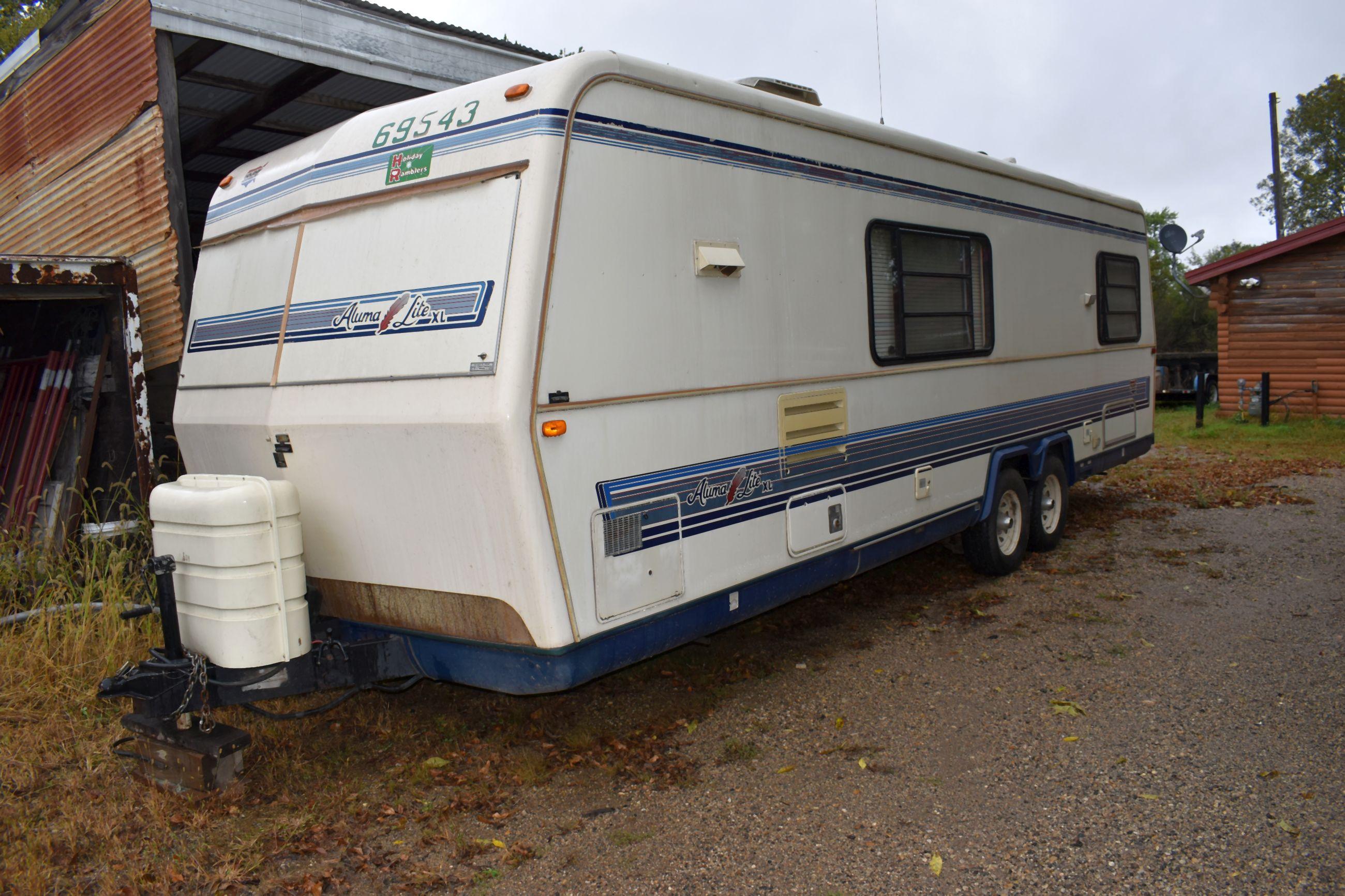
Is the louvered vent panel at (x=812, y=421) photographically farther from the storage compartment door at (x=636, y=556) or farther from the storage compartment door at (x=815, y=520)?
the storage compartment door at (x=636, y=556)

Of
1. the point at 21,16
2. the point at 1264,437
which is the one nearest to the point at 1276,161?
the point at 1264,437

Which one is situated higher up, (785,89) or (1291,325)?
(785,89)

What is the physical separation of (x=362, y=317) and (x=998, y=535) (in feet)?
15.5

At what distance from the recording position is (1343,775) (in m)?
3.85

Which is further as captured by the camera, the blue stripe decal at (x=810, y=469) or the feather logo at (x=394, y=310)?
the blue stripe decal at (x=810, y=469)

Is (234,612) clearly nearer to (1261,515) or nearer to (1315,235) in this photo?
(1261,515)

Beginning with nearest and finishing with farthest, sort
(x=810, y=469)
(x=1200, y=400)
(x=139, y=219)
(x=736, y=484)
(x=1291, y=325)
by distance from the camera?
(x=736, y=484) → (x=810, y=469) → (x=139, y=219) → (x=1200, y=400) → (x=1291, y=325)

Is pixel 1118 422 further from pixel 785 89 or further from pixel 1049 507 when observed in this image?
pixel 785 89

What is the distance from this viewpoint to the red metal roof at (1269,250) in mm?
15469

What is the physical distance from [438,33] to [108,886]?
632cm

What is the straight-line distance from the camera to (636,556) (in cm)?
387

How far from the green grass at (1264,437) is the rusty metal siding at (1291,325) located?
2.27 ft

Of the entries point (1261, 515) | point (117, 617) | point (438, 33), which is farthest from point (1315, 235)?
point (117, 617)

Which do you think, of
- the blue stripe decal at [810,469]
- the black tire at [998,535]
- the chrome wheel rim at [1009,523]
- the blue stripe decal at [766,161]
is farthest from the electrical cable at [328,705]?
the chrome wheel rim at [1009,523]
